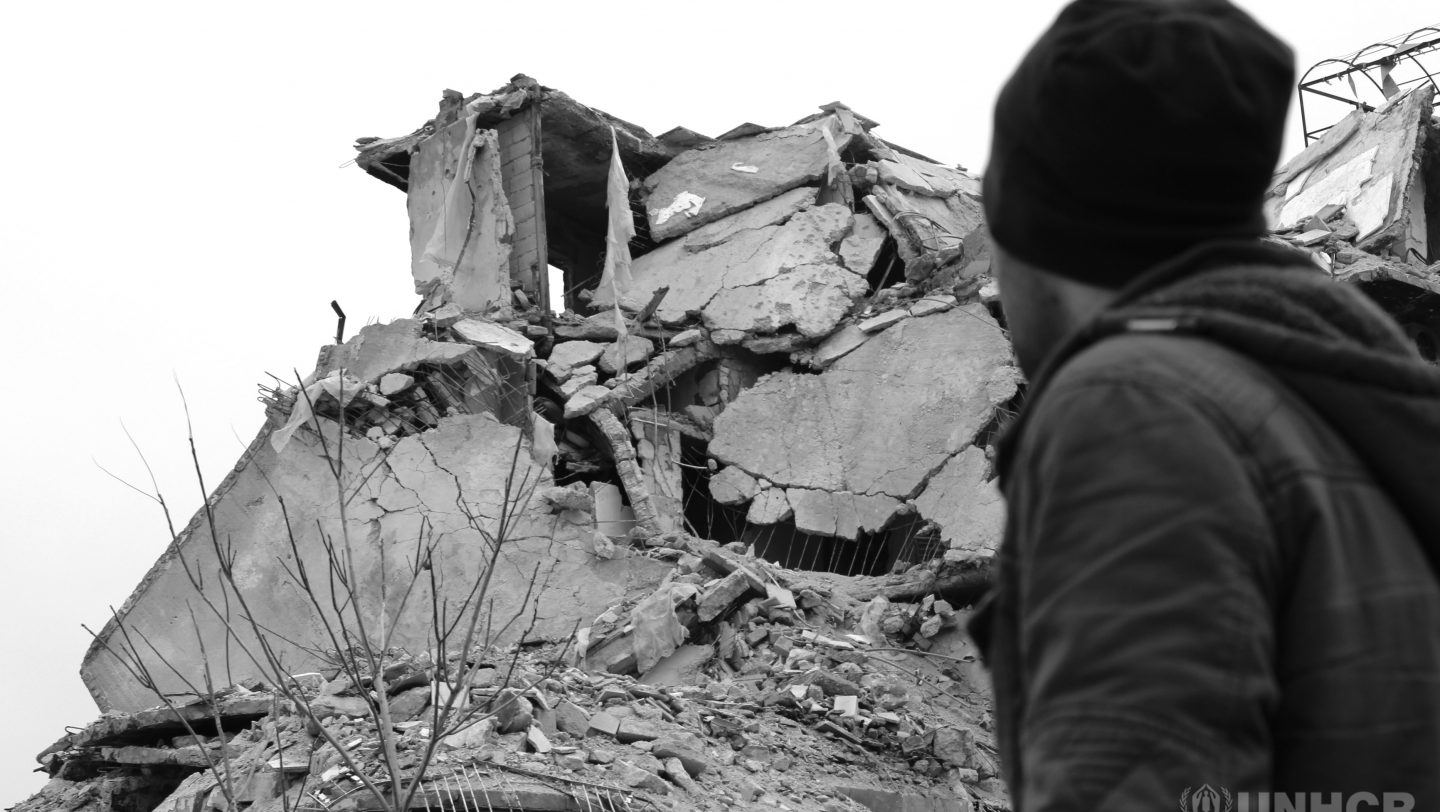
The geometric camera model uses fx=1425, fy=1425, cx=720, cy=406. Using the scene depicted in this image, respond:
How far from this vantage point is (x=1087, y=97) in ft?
3.42

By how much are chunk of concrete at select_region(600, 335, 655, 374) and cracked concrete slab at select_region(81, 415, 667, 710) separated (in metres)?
1.23

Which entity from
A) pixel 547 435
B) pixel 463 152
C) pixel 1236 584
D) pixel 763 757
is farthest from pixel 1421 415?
pixel 463 152

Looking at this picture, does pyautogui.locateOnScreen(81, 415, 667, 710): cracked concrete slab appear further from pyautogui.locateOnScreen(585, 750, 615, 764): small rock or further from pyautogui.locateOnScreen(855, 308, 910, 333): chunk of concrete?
pyautogui.locateOnScreen(585, 750, 615, 764): small rock

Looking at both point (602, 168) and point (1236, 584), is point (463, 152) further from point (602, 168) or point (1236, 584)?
point (1236, 584)

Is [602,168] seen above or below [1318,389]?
below

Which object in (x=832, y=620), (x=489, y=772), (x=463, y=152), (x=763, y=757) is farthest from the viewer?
(x=463, y=152)

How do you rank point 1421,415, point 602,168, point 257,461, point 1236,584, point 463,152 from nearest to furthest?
point 1236,584 → point 1421,415 → point 257,461 → point 463,152 → point 602,168

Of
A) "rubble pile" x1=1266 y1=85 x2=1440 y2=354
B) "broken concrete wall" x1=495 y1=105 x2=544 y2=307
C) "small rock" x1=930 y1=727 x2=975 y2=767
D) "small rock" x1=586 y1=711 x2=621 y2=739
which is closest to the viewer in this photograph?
"small rock" x1=586 y1=711 x2=621 y2=739

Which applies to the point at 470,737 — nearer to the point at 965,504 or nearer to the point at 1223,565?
the point at 965,504

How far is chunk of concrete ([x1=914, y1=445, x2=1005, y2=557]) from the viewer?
10.5 meters

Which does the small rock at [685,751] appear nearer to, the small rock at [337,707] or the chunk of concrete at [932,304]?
the small rock at [337,707]

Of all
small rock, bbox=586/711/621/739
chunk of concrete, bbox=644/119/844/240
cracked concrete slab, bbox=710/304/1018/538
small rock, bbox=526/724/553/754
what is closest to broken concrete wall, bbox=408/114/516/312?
chunk of concrete, bbox=644/119/844/240

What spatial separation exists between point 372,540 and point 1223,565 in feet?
34.6

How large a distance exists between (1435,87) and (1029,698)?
15.6 metres
